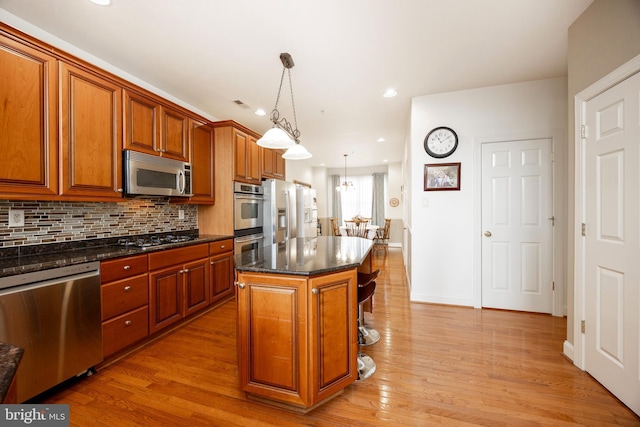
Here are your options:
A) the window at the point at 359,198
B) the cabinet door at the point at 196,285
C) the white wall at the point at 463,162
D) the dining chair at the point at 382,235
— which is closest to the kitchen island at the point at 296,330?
the cabinet door at the point at 196,285

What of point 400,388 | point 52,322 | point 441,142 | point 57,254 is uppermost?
point 441,142

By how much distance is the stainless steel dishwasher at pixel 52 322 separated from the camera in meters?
1.53

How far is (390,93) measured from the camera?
3.23 m

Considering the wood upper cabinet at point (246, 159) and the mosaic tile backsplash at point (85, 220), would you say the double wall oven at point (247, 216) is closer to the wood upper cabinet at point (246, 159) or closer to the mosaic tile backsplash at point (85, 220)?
the wood upper cabinet at point (246, 159)

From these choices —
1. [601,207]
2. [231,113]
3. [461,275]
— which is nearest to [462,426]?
[601,207]

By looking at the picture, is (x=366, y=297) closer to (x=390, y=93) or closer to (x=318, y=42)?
(x=318, y=42)

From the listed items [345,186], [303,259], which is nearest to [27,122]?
[303,259]

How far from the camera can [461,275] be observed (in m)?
3.25

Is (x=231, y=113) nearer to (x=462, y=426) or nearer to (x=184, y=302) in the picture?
(x=184, y=302)

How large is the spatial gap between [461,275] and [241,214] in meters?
2.92

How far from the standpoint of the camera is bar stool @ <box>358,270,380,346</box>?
2061 millimetres

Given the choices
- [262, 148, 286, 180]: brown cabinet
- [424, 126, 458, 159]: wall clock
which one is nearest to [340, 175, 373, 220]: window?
[262, 148, 286, 180]: brown cabinet

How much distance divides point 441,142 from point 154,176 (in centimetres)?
326

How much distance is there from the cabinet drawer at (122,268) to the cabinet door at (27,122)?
0.64 meters
